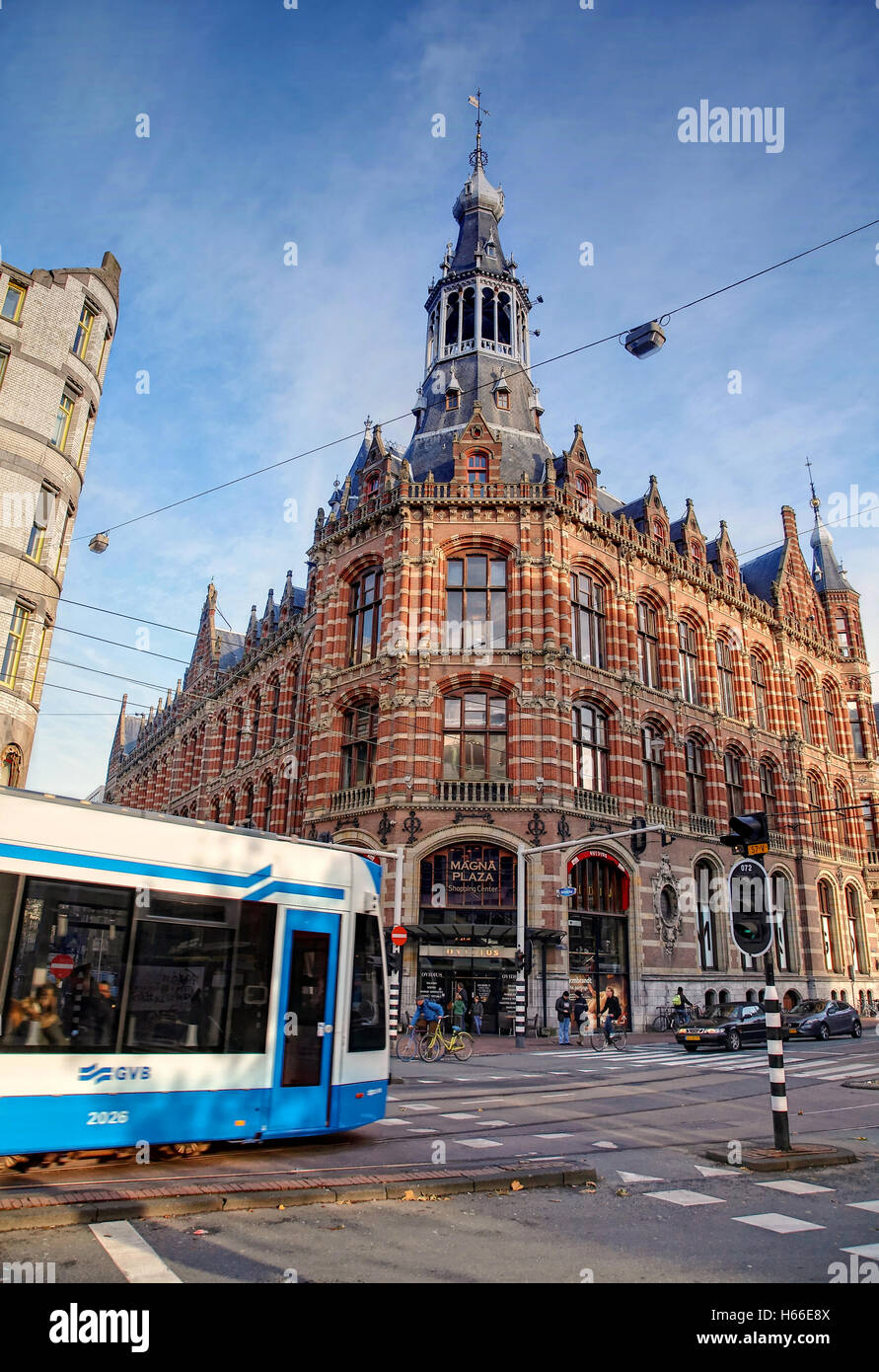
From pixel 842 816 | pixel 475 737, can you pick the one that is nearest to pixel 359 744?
pixel 475 737

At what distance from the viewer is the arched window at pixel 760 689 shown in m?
42.4

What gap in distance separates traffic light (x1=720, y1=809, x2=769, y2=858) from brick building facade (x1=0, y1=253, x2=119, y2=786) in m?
16.2

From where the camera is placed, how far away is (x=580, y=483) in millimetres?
33969

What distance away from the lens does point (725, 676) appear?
133 feet

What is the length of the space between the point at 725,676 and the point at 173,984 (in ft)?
119

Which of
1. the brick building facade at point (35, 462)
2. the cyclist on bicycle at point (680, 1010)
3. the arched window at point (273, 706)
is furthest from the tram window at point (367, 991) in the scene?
the arched window at point (273, 706)

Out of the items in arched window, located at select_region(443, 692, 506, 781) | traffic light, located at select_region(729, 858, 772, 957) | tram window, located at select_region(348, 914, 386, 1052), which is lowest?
tram window, located at select_region(348, 914, 386, 1052)

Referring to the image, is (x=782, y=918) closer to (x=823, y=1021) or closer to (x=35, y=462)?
(x=823, y=1021)

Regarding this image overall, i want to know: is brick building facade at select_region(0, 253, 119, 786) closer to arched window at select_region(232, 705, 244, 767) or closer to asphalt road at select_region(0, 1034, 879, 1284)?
asphalt road at select_region(0, 1034, 879, 1284)

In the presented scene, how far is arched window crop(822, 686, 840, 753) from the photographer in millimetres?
47872

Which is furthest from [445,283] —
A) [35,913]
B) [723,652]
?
[35,913]

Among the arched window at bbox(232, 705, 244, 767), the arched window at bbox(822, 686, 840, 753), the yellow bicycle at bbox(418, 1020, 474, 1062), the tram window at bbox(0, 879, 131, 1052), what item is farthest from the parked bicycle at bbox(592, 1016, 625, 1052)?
the arched window at bbox(822, 686, 840, 753)

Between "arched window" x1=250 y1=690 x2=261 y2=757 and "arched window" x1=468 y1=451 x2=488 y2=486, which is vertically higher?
"arched window" x1=468 y1=451 x2=488 y2=486
